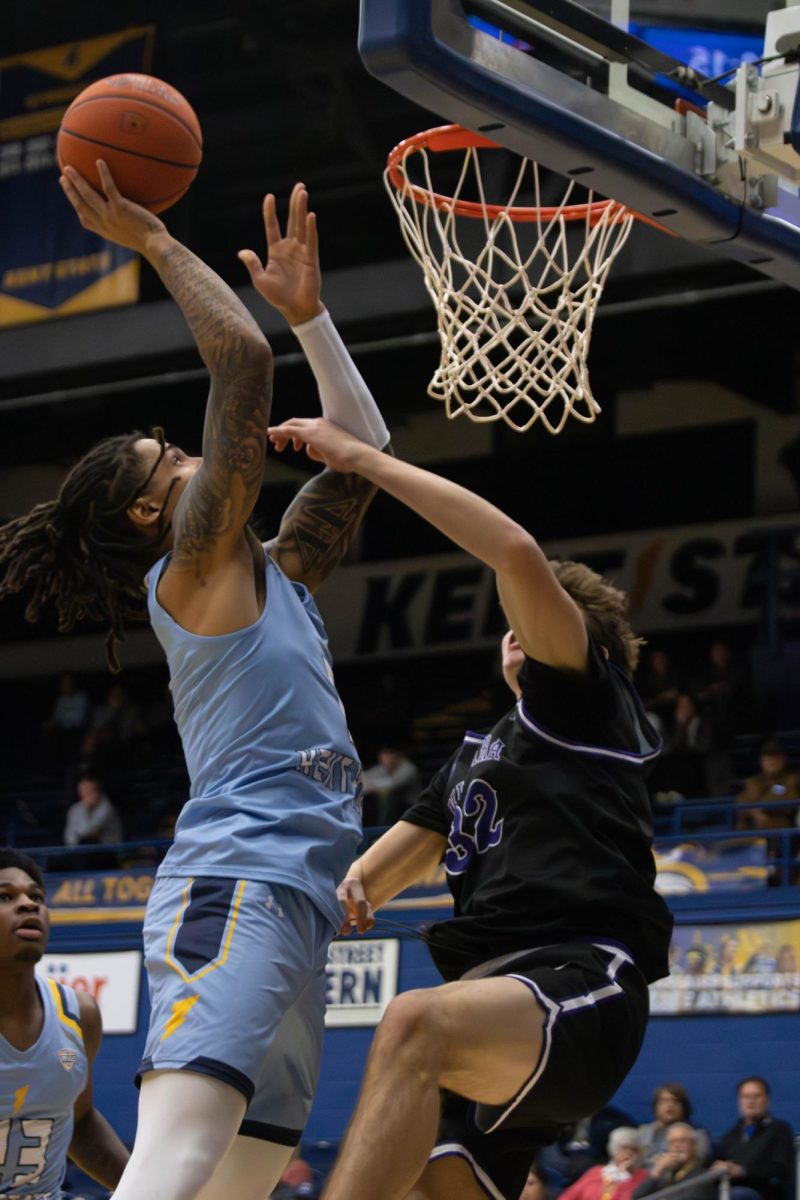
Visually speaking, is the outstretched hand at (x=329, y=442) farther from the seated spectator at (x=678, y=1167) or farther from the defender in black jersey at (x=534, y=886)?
the seated spectator at (x=678, y=1167)

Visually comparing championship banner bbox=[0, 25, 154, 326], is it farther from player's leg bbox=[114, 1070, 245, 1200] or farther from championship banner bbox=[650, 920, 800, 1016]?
player's leg bbox=[114, 1070, 245, 1200]

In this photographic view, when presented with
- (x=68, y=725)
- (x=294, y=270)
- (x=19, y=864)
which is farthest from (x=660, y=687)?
(x=294, y=270)

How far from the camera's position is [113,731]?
17.1 m

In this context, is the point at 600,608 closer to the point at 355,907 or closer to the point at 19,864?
the point at 355,907

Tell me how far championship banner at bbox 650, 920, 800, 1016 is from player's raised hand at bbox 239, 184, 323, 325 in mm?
7479

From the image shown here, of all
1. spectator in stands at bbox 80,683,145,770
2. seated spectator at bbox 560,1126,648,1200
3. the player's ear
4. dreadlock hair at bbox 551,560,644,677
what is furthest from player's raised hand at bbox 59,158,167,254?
spectator in stands at bbox 80,683,145,770

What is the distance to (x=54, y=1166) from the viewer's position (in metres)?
4.86

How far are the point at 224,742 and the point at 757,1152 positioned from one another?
6339mm

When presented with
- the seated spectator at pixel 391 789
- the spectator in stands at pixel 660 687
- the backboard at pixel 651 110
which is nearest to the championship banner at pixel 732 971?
the spectator in stands at pixel 660 687

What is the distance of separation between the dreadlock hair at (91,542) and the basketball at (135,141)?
1.87 feet

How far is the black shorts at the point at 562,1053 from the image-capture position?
139 inches

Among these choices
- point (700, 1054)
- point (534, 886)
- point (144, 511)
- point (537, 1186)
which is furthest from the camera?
point (700, 1054)

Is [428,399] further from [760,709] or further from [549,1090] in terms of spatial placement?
[549,1090]

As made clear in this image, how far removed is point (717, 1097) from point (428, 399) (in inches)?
339
